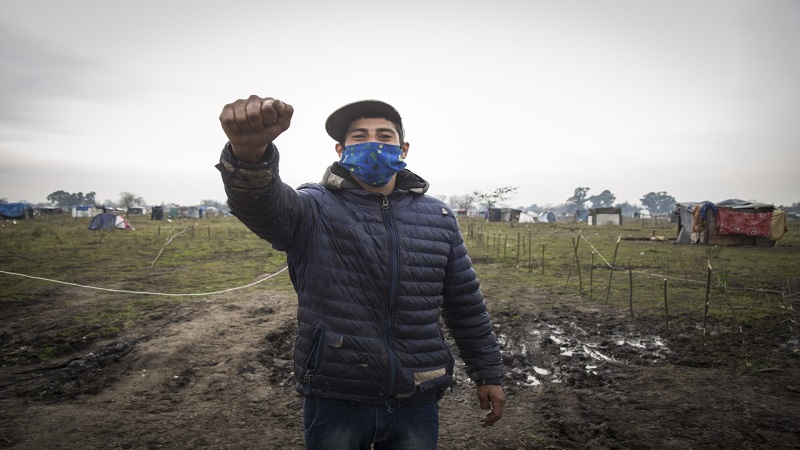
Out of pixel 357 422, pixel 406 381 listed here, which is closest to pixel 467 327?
pixel 406 381

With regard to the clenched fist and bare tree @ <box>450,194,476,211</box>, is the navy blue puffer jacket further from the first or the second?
bare tree @ <box>450,194,476,211</box>

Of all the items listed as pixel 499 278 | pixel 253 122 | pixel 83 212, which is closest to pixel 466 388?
pixel 253 122

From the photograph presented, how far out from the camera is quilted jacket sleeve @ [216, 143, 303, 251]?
1370 mm

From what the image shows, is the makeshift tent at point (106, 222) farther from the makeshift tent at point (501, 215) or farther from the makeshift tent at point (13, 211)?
the makeshift tent at point (501, 215)

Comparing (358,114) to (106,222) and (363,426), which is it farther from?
(106,222)

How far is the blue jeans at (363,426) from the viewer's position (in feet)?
5.39

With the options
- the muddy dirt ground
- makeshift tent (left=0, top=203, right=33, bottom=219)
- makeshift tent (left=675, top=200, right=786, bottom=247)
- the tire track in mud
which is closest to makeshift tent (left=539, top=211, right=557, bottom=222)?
makeshift tent (left=675, top=200, right=786, bottom=247)

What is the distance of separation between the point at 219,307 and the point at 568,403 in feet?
21.4

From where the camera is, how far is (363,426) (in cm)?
167

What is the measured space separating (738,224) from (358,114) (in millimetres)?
23074

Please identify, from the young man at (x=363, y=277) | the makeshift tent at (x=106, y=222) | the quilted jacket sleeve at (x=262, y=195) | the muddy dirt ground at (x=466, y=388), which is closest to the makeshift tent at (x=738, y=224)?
the muddy dirt ground at (x=466, y=388)

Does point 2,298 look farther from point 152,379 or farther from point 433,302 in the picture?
point 433,302

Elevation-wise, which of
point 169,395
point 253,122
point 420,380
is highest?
point 253,122

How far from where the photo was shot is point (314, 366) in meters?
1.64
